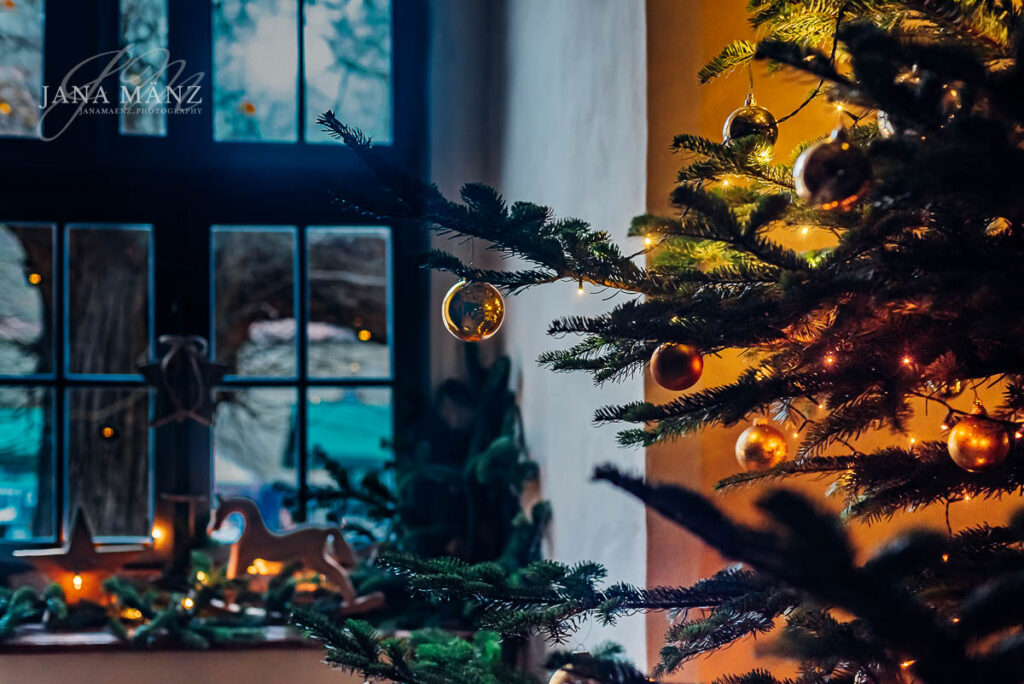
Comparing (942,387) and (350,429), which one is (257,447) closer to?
(350,429)

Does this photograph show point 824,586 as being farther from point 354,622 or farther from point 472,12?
point 472,12

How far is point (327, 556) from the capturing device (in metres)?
2.28

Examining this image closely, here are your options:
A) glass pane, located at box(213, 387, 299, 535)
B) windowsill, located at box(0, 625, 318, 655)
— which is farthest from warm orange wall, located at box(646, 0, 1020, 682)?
glass pane, located at box(213, 387, 299, 535)

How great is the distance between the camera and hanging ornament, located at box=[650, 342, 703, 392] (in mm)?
938

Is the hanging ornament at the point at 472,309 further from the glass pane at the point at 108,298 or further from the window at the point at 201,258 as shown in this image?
the glass pane at the point at 108,298

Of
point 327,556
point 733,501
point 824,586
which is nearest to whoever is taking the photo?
point 824,586

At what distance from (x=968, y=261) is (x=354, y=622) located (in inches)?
27.5

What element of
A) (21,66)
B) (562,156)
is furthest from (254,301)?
(562,156)

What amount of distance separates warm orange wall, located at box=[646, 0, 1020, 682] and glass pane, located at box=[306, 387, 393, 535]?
1348mm

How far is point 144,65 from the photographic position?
268cm

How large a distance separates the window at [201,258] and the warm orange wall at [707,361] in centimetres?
122

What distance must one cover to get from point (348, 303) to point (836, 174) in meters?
2.15

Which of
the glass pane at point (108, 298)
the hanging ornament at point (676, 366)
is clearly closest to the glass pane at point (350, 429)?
the glass pane at point (108, 298)

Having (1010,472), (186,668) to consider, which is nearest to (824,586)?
(1010,472)
